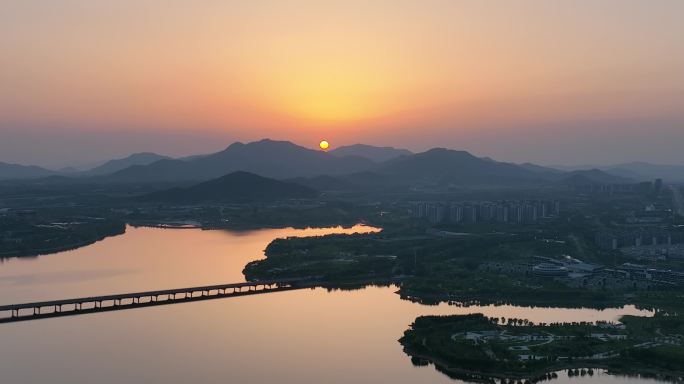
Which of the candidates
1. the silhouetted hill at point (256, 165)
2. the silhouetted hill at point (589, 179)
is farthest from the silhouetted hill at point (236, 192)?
the silhouetted hill at point (589, 179)

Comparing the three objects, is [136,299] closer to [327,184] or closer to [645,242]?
[645,242]

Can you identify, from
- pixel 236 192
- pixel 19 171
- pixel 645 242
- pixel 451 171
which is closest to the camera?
pixel 645 242

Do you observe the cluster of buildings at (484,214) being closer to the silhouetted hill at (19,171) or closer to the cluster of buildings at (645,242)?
the cluster of buildings at (645,242)

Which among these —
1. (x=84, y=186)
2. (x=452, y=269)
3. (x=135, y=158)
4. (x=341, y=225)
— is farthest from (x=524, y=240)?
(x=135, y=158)

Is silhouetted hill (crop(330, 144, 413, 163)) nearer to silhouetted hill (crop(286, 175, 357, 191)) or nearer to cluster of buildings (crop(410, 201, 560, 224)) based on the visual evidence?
silhouetted hill (crop(286, 175, 357, 191))

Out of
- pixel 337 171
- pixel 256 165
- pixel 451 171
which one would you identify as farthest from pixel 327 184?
pixel 256 165

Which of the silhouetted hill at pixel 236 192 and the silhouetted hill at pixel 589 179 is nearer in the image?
the silhouetted hill at pixel 236 192
